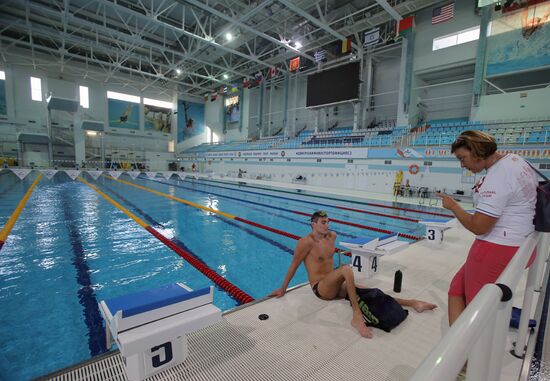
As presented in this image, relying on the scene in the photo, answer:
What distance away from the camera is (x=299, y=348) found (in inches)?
70.4

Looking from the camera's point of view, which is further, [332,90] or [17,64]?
[17,64]

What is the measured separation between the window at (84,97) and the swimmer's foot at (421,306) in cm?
2904

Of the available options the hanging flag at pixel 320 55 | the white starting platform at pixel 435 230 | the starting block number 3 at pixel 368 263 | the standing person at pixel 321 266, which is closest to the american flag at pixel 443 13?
the hanging flag at pixel 320 55

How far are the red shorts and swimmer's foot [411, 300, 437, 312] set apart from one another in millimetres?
775

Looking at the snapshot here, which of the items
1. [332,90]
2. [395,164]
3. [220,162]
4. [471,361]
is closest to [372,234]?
[471,361]

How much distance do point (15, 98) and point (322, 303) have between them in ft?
93.3

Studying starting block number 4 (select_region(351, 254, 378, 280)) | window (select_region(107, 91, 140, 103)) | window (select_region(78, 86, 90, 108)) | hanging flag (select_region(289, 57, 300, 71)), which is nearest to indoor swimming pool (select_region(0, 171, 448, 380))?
starting block number 4 (select_region(351, 254, 378, 280))

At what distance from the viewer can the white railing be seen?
0.52 metres

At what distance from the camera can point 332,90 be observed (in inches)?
656

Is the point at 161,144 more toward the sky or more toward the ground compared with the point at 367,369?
more toward the sky

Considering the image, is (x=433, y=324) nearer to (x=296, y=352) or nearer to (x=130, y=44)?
(x=296, y=352)

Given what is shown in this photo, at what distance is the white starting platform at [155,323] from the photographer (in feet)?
4.34

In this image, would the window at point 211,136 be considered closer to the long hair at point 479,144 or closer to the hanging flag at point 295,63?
the hanging flag at point 295,63

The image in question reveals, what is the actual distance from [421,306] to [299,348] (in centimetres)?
117
